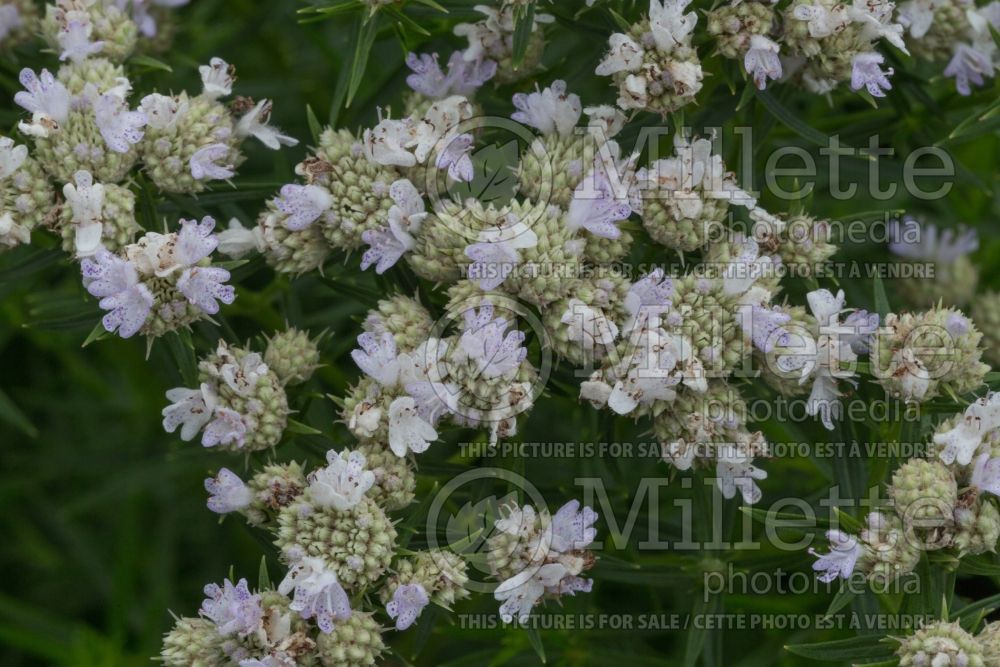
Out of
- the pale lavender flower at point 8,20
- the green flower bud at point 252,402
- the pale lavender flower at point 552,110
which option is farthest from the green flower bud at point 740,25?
the pale lavender flower at point 8,20

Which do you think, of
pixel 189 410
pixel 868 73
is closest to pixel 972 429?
pixel 868 73

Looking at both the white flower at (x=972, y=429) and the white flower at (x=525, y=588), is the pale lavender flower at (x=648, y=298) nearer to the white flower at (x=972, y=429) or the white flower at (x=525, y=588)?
the white flower at (x=525, y=588)

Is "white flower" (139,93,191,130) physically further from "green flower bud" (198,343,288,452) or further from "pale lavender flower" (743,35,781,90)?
"pale lavender flower" (743,35,781,90)

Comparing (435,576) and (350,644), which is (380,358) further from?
(350,644)

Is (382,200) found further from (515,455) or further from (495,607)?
(495,607)

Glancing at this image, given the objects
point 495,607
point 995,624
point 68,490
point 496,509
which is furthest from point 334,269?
point 68,490

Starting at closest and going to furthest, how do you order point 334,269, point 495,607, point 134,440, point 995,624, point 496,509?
point 995,624 → point 496,509 → point 334,269 → point 495,607 → point 134,440
